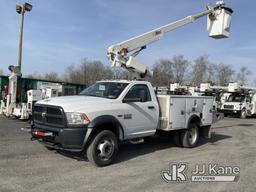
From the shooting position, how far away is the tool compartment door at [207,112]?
11156 mm

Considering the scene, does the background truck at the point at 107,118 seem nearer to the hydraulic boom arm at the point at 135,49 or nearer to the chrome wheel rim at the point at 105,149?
the chrome wheel rim at the point at 105,149

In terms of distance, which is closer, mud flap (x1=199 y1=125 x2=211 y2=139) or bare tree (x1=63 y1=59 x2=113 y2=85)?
mud flap (x1=199 y1=125 x2=211 y2=139)

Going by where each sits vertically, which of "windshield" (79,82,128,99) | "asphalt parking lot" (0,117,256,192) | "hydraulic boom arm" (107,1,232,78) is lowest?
"asphalt parking lot" (0,117,256,192)

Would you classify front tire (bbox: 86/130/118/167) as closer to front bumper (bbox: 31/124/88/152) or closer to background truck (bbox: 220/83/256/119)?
front bumper (bbox: 31/124/88/152)

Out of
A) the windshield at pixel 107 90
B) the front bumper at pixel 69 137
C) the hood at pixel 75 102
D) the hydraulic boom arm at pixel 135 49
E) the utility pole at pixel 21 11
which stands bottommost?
the front bumper at pixel 69 137

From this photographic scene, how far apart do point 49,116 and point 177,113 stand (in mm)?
4031

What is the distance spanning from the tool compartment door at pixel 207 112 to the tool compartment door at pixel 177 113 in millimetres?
1391

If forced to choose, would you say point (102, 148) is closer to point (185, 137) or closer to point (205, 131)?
point (185, 137)

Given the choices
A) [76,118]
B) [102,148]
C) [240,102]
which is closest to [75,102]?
[76,118]

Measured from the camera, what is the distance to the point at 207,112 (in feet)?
37.2

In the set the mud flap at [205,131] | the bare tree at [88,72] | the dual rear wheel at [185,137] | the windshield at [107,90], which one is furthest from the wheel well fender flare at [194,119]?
the bare tree at [88,72]

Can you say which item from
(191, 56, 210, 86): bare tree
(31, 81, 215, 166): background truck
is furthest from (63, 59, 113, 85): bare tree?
(31, 81, 215, 166): background truck

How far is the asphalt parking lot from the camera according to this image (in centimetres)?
604

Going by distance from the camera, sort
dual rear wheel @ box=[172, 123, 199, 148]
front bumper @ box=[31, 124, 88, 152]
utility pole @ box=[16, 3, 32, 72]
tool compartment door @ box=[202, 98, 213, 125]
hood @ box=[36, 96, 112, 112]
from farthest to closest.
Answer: utility pole @ box=[16, 3, 32, 72] < tool compartment door @ box=[202, 98, 213, 125] < dual rear wheel @ box=[172, 123, 199, 148] < hood @ box=[36, 96, 112, 112] < front bumper @ box=[31, 124, 88, 152]
